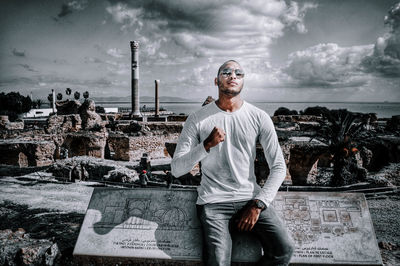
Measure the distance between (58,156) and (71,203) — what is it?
35.8 ft

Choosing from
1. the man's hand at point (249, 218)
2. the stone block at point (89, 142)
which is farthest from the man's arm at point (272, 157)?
the stone block at point (89, 142)

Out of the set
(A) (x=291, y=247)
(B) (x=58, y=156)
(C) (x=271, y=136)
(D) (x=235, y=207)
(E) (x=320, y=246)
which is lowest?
(B) (x=58, y=156)

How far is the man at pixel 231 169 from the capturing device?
2723 millimetres

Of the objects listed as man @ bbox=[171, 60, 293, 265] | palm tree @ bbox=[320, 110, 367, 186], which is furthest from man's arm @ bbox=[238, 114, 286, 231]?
palm tree @ bbox=[320, 110, 367, 186]

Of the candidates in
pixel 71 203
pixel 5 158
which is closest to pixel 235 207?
pixel 71 203

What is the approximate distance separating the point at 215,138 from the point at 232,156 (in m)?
0.34

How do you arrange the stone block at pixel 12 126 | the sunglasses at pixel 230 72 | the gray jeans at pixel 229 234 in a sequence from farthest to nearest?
the stone block at pixel 12 126, the sunglasses at pixel 230 72, the gray jeans at pixel 229 234

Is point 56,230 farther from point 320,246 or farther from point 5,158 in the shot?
point 5,158

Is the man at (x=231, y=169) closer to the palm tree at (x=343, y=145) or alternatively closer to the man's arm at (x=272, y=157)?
the man's arm at (x=272, y=157)

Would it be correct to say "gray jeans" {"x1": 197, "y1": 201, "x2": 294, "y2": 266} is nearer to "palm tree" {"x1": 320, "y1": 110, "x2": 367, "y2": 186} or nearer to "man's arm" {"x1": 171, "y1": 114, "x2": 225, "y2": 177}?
"man's arm" {"x1": 171, "y1": 114, "x2": 225, "y2": 177}

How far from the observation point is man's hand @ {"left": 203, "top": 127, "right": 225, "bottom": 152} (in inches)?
107

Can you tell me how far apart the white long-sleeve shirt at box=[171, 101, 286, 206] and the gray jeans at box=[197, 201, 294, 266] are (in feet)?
0.35

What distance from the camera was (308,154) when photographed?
1266cm

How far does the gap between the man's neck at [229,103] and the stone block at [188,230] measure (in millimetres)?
1106
